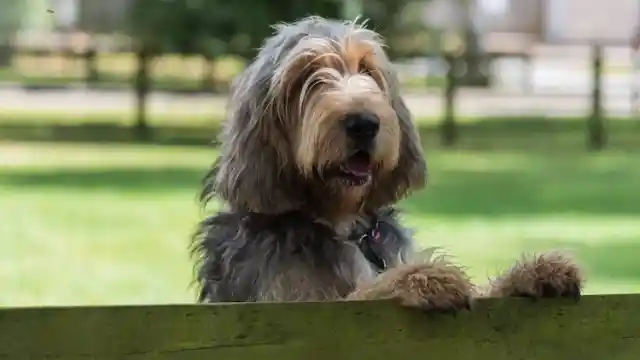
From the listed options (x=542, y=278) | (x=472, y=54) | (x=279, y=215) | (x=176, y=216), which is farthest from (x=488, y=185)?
(x=542, y=278)

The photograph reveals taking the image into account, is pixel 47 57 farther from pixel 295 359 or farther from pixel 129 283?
pixel 295 359

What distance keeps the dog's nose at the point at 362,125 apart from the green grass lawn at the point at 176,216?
160 centimetres

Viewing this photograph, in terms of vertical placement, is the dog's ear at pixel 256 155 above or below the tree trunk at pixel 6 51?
above

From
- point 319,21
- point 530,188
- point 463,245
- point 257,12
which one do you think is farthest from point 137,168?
point 319,21

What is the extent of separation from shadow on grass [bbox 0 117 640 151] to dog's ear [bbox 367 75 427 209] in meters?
10.8

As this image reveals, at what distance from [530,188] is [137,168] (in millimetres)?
3876

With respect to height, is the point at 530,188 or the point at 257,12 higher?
the point at 257,12

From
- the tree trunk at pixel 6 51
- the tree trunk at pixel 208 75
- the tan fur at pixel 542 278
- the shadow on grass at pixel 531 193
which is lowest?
the shadow on grass at pixel 531 193

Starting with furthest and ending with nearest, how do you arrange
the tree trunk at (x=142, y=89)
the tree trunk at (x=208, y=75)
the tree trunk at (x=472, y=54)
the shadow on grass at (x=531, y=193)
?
the tree trunk at (x=472, y=54), the tree trunk at (x=142, y=89), the tree trunk at (x=208, y=75), the shadow on grass at (x=531, y=193)

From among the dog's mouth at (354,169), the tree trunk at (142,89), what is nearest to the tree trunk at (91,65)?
the tree trunk at (142,89)

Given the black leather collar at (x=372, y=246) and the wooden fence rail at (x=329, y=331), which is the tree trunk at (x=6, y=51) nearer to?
the black leather collar at (x=372, y=246)

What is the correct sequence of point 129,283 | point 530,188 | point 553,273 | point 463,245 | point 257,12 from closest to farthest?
point 553,273 < point 129,283 < point 463,245 < point 530,188 < point 257,12

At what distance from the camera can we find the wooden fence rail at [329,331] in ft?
6.72

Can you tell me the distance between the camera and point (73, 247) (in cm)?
818
